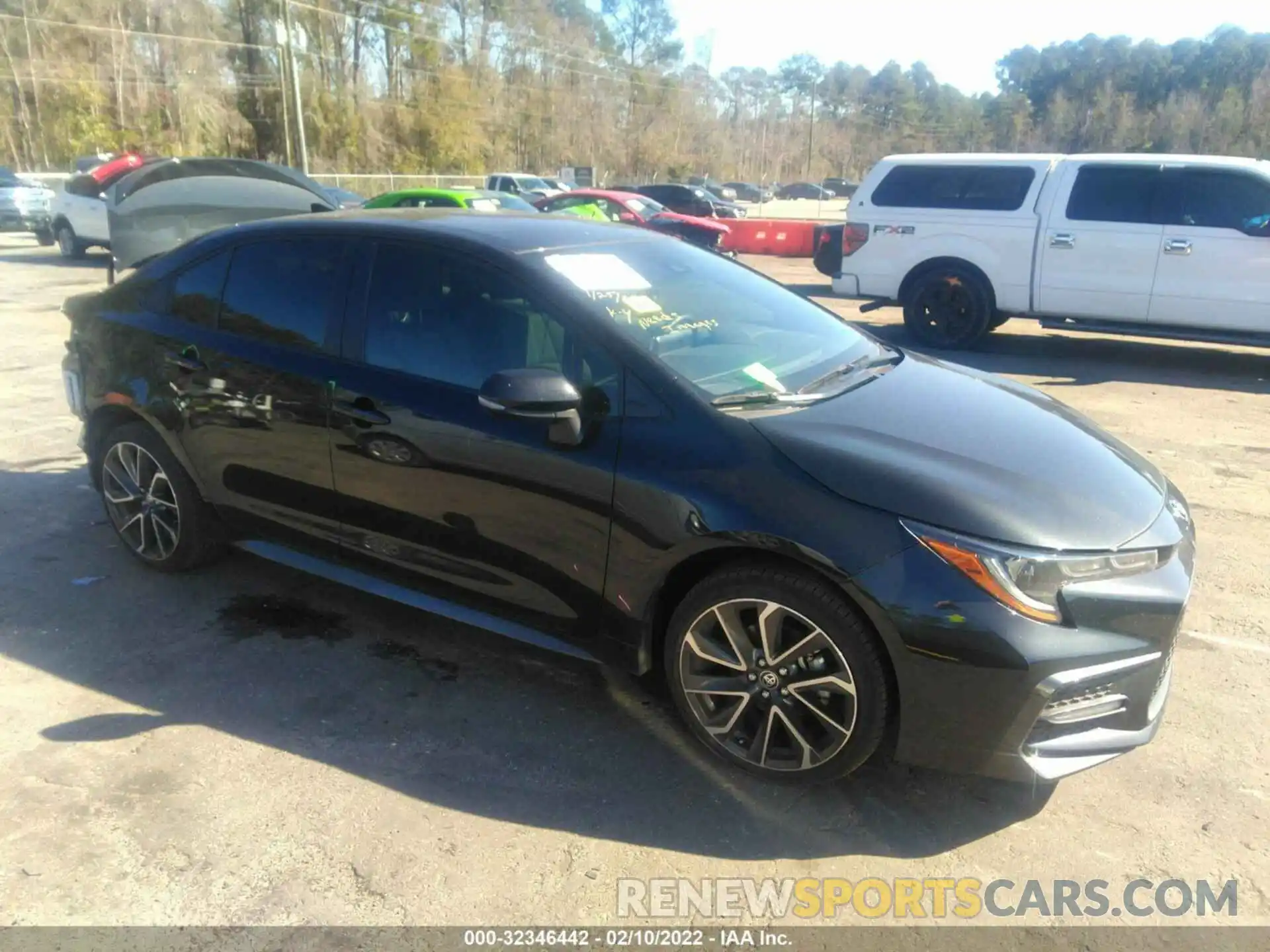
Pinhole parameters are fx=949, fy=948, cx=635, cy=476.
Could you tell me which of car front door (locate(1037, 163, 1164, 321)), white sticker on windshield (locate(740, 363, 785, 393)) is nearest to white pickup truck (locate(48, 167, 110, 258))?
car front door (locate(1037, 163, 1164, 321))

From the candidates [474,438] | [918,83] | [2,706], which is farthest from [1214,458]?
[918,83]

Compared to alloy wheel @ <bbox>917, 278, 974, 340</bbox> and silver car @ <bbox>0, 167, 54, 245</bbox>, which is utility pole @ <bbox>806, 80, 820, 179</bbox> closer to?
silver car @ <bbox>0, 167, 54, 245</bbox>

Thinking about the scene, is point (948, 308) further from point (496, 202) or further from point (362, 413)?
point (362, 413)

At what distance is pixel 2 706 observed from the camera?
135 inches

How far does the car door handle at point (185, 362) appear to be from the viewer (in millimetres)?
4055

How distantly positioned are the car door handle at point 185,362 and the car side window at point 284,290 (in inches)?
7.5

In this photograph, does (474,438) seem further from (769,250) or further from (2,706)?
(769,250)

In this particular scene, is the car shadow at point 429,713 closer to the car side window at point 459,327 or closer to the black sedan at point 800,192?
the car side window at point 459,327

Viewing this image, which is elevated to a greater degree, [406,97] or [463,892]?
[406,97]

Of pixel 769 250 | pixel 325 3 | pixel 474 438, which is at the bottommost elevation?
pixel 769 250

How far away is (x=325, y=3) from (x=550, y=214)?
55422 mm

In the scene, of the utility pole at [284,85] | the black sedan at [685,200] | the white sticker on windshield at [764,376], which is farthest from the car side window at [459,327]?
the utility pole at [284,85]

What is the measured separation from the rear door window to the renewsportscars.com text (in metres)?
8.67

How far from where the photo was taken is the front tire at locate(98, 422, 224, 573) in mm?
4242
